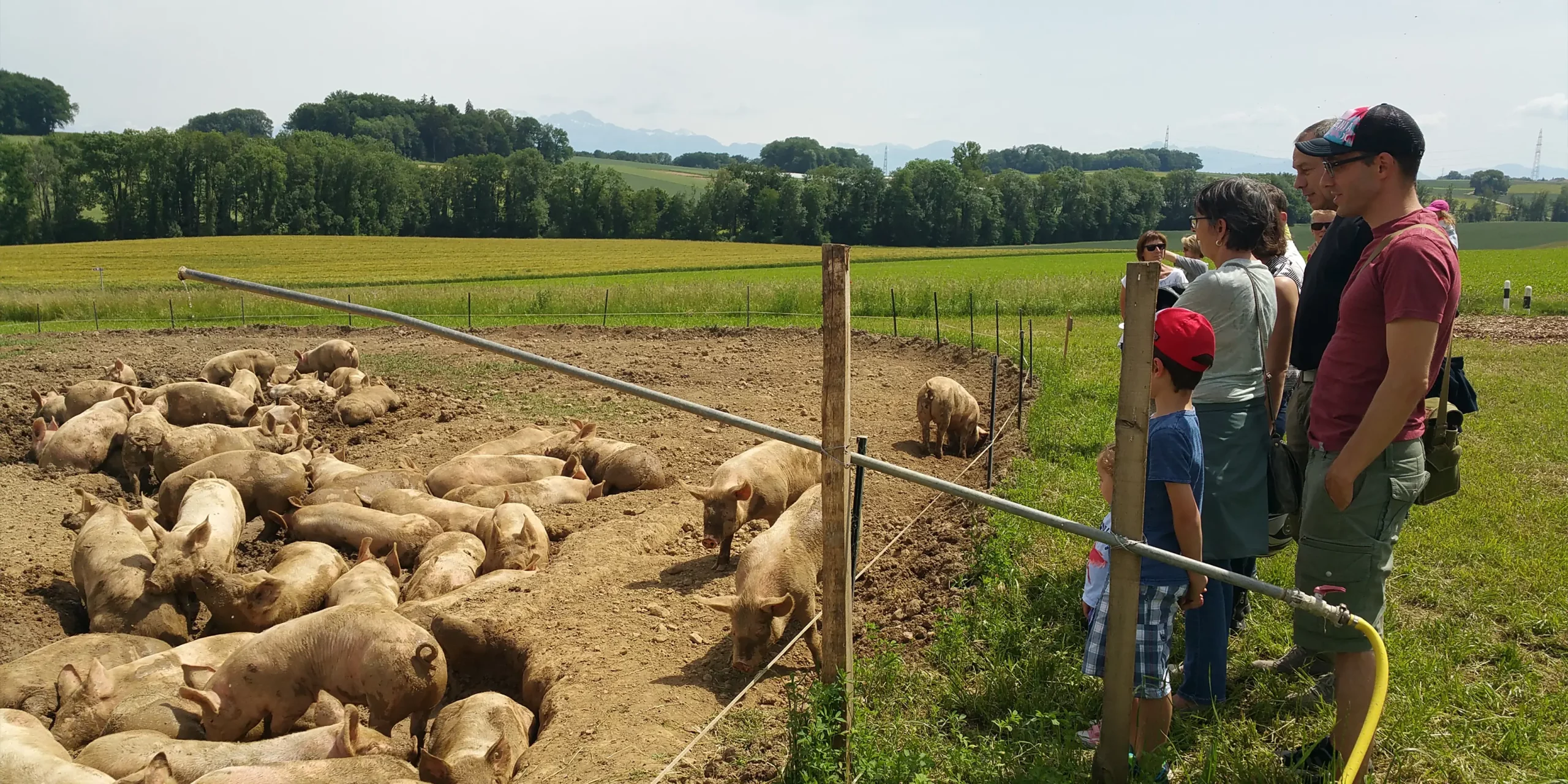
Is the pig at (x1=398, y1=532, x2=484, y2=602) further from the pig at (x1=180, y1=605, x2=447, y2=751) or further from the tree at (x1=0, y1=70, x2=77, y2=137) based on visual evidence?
the tree at (x1=0, y1=70, x2=77, y2=137)

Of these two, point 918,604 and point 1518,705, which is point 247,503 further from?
point 1518,705

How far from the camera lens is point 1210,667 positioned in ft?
15.9

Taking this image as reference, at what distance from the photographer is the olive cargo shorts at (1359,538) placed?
3.73 meters

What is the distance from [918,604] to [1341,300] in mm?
3516

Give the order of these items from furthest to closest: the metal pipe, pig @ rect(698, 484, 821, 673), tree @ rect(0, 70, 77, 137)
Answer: tree @ rect(0, 70, 77, 137) → pig @ rect(698, 484, 821, 673) → the metal pipe

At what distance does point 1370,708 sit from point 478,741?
425 centimetres

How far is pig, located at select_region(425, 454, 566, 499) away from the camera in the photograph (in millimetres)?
10070

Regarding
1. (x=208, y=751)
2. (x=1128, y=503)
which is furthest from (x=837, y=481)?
(x=208, y=751)

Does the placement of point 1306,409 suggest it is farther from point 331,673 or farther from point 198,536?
point 198,536

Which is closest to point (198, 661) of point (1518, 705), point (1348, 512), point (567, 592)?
point (567, 592)

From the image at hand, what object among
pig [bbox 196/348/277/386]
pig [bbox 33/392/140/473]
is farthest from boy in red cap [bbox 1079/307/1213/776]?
pig [bbox 196/348/277/386]

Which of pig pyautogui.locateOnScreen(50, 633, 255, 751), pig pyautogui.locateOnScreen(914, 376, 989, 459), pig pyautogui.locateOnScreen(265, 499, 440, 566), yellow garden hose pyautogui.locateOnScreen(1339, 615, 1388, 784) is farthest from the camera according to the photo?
pig pyautogui.locateOnScreen(914, 376, 989, 459)

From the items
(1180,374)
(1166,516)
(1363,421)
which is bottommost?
(1166,516)

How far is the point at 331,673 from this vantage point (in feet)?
18.7
